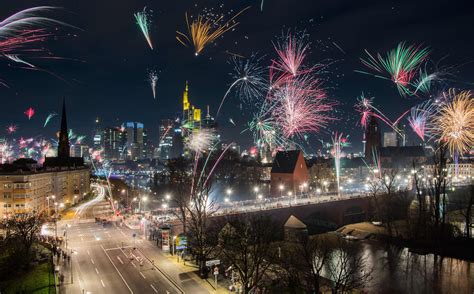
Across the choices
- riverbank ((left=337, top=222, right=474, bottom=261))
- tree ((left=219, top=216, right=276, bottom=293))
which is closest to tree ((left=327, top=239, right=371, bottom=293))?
tree ((left=219, top=216, right=276, bottom=293))

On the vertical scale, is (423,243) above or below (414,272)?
above

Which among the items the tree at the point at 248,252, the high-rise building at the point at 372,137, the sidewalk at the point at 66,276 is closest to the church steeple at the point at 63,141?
the sidewalk at the point at 66,276

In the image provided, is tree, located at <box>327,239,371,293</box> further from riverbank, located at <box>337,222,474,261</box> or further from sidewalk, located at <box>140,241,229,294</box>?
sidewalk, located at <box>140,241,229,294</box>

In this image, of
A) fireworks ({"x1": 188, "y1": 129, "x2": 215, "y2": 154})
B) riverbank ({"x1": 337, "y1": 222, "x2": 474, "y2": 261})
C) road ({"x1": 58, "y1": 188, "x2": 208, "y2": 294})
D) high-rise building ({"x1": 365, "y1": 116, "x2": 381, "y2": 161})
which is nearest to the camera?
road ({"x1": 58, "y1": 188, "x2": 208, "y2": 294})

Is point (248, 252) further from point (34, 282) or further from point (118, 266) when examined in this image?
point (34, 282)

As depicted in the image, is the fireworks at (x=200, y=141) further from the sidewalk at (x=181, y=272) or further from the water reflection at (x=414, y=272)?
the water reflection at (x=414, y=272)

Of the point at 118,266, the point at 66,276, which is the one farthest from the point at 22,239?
the point at 118,266

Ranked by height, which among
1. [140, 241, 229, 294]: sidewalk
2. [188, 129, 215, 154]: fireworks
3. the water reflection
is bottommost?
the water reflection
